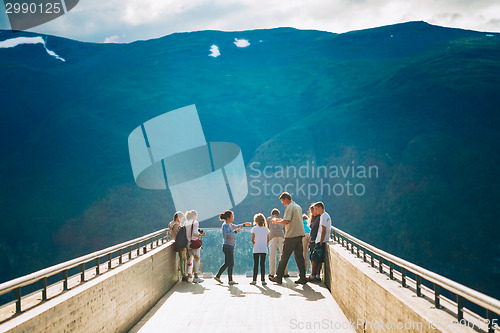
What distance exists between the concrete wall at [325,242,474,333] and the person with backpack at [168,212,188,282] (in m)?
4.17

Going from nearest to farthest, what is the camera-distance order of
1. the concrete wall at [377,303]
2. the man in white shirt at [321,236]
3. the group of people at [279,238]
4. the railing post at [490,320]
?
the railing post at [490,320] < the concrete wall at [377,303] < the group of people at [279,238] < the man in white shirt at [321,236]

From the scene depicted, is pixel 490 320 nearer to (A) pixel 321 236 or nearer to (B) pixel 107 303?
(B) pixel 107 303

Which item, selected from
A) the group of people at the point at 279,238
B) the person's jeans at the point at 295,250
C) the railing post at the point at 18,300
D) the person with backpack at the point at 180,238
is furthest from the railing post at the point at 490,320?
the person with backpack at the point at 180,238

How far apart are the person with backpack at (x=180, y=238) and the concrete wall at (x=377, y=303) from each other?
13.7ft

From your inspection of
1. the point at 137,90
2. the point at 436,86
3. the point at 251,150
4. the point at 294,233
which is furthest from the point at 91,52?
the point at 294,233

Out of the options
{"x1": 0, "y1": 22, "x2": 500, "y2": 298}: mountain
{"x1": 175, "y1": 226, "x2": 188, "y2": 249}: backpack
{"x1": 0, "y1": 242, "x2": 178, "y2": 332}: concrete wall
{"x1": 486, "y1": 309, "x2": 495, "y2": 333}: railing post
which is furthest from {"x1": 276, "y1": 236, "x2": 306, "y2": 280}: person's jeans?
{"x1": 0, "y1": 22, "x2": 500, "y2": 298}: mountain

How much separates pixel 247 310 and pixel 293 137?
58.7 metres

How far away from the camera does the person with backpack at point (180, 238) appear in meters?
12.1

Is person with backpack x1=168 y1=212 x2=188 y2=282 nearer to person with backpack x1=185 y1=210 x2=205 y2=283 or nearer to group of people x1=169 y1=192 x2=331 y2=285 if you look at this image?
group of people x1=169 y1=192 x2=331 y2=285

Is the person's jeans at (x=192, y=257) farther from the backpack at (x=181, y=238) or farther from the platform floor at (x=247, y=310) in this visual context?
the platform floor at (x=247, y=310)

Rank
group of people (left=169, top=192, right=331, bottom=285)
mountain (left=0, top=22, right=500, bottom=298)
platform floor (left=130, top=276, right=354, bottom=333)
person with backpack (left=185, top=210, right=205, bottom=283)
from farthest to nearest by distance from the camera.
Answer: mountain (left=0, top=22, right=500, bottom=298)
person with backpack (left=185, top=210, right=205, bottom=283)
group of people (left=169, top=192, right=331, bottom=285)
platform floor (left=130, top=276, right=354, bottom=333)

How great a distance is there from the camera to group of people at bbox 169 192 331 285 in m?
10.4

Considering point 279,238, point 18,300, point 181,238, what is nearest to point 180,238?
point 181,238

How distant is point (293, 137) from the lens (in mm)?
66625
